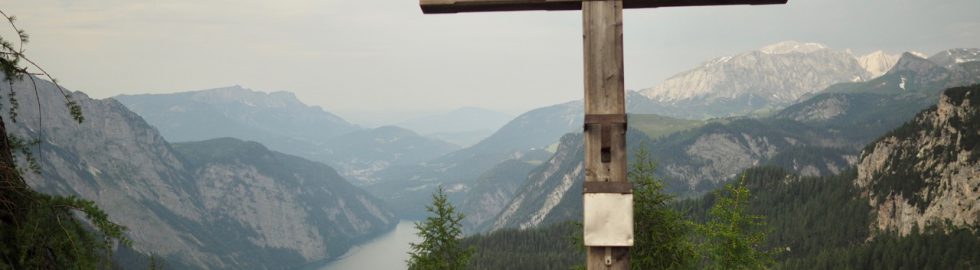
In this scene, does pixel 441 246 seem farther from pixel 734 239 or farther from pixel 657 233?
pixel 734 239

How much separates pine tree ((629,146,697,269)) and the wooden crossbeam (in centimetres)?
1994

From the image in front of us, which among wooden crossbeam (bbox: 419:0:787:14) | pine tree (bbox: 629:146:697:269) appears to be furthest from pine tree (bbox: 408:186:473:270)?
wooden crossbeam (bbox: 419:0:787:14)

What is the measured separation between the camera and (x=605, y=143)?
6.69 metres

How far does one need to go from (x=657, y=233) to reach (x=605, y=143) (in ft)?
70.9

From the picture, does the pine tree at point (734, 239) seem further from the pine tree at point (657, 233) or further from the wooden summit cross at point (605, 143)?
the wooden summit cross at point (605, 143)

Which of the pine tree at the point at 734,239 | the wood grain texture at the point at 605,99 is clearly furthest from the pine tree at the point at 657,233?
the wood grain texture at the point at 605,99

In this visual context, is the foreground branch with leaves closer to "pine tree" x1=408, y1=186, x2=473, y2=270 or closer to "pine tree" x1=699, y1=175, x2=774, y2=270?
"pine tree" x1=699, y1=175, x2=774, y2=270

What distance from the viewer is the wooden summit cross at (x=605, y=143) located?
6.56 metres

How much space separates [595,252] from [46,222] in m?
5.98

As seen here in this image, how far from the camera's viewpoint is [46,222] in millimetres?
7660

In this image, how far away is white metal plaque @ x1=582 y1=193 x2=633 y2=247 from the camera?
6551 millimetres

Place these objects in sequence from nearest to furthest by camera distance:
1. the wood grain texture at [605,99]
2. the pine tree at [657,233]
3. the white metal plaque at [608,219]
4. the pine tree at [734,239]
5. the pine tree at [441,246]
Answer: the white metal plaque at [608,219] < the wood grain texture at [605,99] < the pine tree at [734,239] < the pine tree at [657,233] < the pine tree at [441,246]

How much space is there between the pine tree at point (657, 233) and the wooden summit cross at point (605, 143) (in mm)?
20543

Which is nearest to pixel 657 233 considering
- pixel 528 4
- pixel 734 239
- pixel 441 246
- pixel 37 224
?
pixel 734 239
